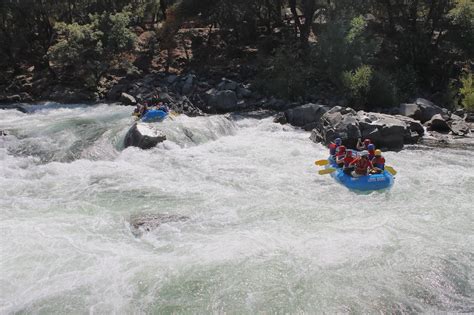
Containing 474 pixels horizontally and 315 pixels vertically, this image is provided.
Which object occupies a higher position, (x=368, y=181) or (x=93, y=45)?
(x=93, y=45)

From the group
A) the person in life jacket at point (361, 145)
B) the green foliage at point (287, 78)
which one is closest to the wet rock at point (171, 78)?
the green foliage at point (287, 78)

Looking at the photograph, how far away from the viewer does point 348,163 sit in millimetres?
11469

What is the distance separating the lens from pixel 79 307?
6.49 m

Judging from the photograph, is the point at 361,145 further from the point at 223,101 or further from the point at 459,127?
the point at 223,101

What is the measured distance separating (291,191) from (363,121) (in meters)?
5.49

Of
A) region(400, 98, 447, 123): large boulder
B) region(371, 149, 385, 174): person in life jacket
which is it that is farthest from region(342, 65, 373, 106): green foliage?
region(371, 149, 385, 174): person in life jacket

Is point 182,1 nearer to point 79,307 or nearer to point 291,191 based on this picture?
point 291,191

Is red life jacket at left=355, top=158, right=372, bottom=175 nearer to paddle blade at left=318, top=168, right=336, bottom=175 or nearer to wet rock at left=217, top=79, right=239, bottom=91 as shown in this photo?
paddle blade at left=318, top=168, right=336, bottom=175

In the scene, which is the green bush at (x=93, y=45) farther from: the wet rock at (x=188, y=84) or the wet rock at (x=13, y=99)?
the wet rock at (x=188, y=84)

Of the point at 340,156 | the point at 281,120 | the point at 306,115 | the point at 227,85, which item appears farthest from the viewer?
the point at 227,85

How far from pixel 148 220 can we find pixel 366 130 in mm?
8760

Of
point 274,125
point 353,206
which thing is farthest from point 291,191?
point 274,125

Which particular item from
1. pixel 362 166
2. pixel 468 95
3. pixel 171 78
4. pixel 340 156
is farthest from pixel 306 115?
pixel 171 78

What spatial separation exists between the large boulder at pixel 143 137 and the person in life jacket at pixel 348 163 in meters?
6.13
